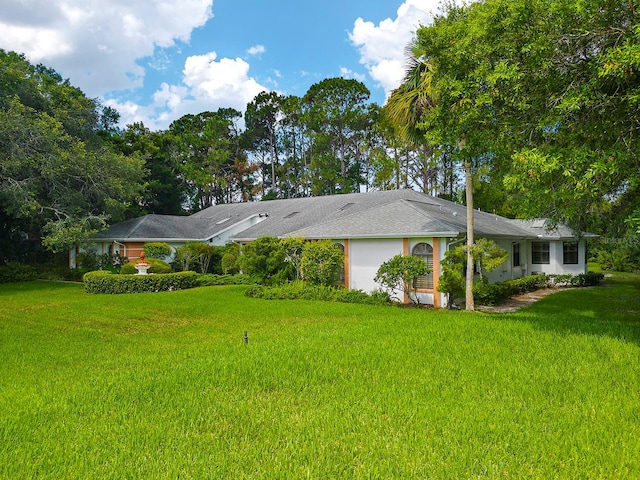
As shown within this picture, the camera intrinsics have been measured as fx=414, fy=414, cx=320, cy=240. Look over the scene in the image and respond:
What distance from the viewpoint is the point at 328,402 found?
5047 mm

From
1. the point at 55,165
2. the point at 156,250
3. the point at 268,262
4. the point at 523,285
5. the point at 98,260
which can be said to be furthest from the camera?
the point at 98,260

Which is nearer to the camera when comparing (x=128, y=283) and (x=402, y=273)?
(x=402, y=273)

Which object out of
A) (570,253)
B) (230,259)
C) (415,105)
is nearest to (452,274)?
(415,105)

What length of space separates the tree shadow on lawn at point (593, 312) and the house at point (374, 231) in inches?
106

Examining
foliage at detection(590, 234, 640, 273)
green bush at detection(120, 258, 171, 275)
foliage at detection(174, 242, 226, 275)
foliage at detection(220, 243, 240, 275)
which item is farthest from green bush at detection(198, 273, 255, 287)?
foliage at detection(590, 234, 640, 273)

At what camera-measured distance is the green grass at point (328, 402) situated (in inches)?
144

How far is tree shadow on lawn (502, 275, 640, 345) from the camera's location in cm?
916

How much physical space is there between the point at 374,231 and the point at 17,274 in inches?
818

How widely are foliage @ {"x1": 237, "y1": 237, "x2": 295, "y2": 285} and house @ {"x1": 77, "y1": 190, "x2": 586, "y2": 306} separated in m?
1.35

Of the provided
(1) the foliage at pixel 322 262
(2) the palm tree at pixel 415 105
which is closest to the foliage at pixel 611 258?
(2) the palm tree at pixel 415 105

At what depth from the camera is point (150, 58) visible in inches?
722

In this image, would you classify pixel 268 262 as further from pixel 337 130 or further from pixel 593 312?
pixel 337 130

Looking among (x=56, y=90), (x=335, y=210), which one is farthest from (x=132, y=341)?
(x=56, y=90)

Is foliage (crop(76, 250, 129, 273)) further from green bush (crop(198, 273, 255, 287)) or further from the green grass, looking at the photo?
the green grass
